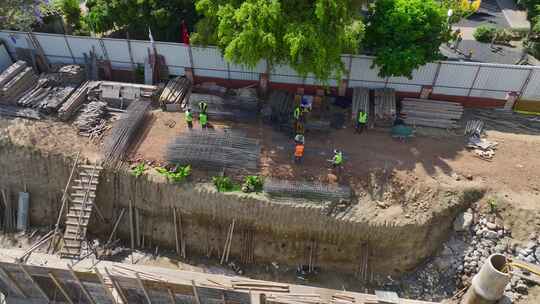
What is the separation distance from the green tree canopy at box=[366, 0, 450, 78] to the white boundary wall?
4.57 feet

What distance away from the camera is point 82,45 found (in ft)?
82.6

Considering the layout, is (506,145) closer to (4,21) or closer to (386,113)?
(386,113)

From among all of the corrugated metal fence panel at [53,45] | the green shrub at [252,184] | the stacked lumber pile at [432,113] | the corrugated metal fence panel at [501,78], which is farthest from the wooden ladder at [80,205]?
the corrugated metal fence panel at [501,78]

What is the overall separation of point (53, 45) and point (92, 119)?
7.15m

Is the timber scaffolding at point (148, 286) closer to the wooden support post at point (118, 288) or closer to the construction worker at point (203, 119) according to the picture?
the wooden support post at point (118, 288)

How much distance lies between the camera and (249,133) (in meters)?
22.2

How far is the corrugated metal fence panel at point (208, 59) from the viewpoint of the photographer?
2395 centimetres

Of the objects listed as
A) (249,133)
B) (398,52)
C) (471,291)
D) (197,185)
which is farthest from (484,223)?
(197,185)

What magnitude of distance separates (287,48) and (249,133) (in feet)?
18.1

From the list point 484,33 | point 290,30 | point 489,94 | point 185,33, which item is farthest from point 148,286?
point 484,33

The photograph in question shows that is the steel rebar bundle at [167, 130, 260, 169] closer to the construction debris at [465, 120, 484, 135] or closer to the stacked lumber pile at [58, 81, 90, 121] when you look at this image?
the stacked lumber pile at [58, 81, 90, 121]

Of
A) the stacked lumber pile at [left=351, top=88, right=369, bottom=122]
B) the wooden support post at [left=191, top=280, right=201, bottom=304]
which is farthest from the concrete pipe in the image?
the wooden support post at [left=191, top=280, right=201, bottom=304]

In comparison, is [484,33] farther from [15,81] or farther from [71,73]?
[15,81]

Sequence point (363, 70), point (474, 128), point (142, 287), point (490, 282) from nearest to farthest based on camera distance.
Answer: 1. point (490, 282)
2. point (142, 287)
3. point (474, 128)
4. point (363, 70)
